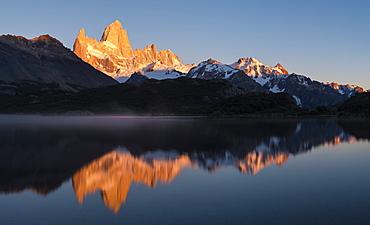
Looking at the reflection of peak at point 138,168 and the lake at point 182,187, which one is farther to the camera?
the reflection of peak at point 138,168

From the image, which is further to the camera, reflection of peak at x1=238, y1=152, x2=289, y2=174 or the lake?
reflection of peak at x1=238, y1=152, x2=289, y2=174

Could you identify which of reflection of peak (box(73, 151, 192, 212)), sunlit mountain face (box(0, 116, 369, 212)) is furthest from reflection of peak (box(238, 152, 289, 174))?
reflection of peak (box(73, 151, 192, 212))

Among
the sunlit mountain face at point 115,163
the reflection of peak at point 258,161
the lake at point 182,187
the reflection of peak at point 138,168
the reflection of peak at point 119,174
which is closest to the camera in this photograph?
the lake at point 182,187

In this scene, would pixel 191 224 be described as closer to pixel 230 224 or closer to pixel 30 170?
pixel 230 224

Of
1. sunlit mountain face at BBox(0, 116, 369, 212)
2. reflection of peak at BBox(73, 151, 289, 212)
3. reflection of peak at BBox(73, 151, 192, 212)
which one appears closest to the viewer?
reflection of peak at BBox(73, 151, 192, 212)

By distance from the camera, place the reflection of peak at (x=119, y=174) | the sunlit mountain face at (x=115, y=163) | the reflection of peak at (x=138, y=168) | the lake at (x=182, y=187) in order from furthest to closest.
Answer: the sunlit mountain face at (x=115, y=163) → the reflection of peak at (x=138, y=168) → the reflection of peak at (x=119, y=174) → the lake at (x=182, y=187)

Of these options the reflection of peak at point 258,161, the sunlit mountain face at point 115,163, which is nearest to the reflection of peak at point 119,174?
the sunlit mountain face at point 115,163

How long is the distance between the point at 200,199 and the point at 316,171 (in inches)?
533

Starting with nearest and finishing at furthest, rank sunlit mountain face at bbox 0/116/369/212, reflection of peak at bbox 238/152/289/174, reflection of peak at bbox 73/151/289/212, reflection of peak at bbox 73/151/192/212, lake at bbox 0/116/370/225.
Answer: lake at bbox 0/116/370/225 < reflection of peak at bbox 73/151/192/212 < reflection of peak at bbox 73/151/289/212 < sunlit mountain face at bbox 0/116/369/212 < reflection of peak at bbox 238/152/289/174

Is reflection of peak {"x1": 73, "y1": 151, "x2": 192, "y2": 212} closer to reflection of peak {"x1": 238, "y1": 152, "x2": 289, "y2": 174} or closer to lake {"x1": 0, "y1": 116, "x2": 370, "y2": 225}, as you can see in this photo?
lake {"x1": 0, "y1": 116, "x2": 370, "y2": 225}

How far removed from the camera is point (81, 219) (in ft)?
53.3

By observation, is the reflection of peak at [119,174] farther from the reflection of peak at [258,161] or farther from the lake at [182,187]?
the reflection of peak at [258,161]

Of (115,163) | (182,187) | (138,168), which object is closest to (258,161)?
(138,168)

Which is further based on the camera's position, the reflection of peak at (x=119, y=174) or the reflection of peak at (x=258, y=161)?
the reflection of peak at (x=258, y=161)
